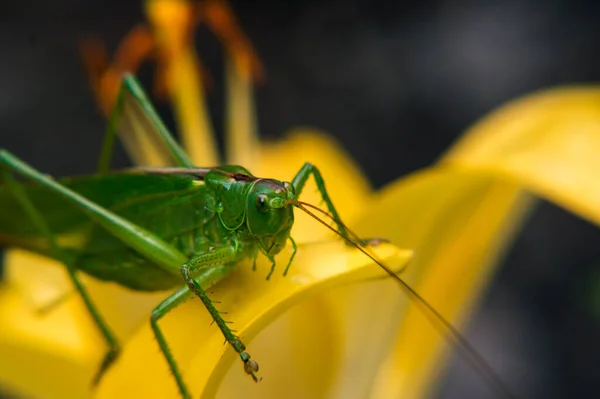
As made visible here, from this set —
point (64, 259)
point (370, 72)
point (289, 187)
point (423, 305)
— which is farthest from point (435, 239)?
point (370, 72)

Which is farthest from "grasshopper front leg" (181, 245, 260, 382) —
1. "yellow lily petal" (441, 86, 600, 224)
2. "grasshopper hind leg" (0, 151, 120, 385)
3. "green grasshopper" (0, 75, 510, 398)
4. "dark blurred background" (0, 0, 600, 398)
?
"dark blurred background" (0, 0, 600, 398)

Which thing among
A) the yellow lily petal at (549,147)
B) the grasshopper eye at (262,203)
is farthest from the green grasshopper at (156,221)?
the yellow lily petal at (549,147)

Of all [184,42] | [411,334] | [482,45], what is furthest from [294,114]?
[411,334]

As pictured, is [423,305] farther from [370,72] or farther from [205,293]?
[370,72]

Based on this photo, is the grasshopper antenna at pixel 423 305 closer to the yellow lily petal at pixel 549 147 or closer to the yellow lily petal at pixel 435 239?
the yellow lily petal at pixel 435 239

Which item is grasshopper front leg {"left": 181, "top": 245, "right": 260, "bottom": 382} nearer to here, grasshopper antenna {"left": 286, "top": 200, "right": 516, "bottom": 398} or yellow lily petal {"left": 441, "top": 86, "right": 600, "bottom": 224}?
grasshopper antenna {"left": 286, "top": 200, "right": 516, "bottom": 398}

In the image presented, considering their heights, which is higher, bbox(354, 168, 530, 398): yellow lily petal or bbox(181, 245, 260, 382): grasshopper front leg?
bbox(181, 245, 260, 382): grasshopper front leg

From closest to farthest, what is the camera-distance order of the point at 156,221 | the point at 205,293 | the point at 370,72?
1. the point at 205,293
2. the point at 156,221
3. the point at 370,72

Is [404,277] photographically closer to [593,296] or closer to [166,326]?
[166,326]
